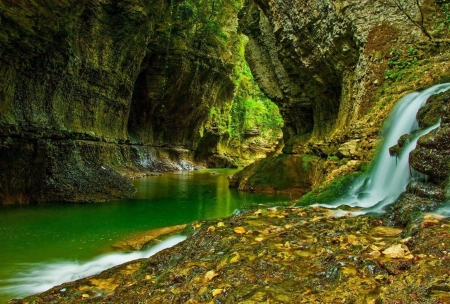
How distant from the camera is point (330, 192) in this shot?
735 centimetres

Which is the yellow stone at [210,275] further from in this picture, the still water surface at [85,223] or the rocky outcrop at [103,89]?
the rocky outcrop at [103,89]

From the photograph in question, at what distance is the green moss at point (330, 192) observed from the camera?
7.08 metres

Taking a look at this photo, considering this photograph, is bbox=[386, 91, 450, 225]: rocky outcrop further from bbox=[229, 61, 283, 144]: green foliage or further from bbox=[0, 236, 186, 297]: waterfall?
bbox=[229, 61, 283, 144]: green foliage

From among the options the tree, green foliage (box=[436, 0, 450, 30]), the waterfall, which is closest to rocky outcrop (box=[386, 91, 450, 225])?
the waterfall

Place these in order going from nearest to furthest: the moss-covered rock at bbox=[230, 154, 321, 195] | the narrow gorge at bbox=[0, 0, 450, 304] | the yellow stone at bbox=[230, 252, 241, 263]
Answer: the narrow gorge at bbox=[0, 0, 450, 304]
the yellow stone at bbox=[230, 252, 241, 263]
the moss-covered rock at bbox=[230, 154, 321, 195]

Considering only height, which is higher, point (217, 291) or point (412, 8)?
point (412, 8)

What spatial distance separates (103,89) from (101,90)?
17 centimetres

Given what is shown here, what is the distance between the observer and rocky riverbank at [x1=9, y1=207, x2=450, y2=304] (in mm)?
2486

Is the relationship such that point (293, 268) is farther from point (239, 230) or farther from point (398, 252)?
point (239, 230)

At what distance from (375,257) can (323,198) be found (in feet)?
14.1

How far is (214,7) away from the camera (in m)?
25.4

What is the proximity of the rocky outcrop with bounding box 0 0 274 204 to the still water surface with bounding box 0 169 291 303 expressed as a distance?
116 cm

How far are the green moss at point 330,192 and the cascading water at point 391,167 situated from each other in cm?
17

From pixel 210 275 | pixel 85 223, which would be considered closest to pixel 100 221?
pixel 85 223
